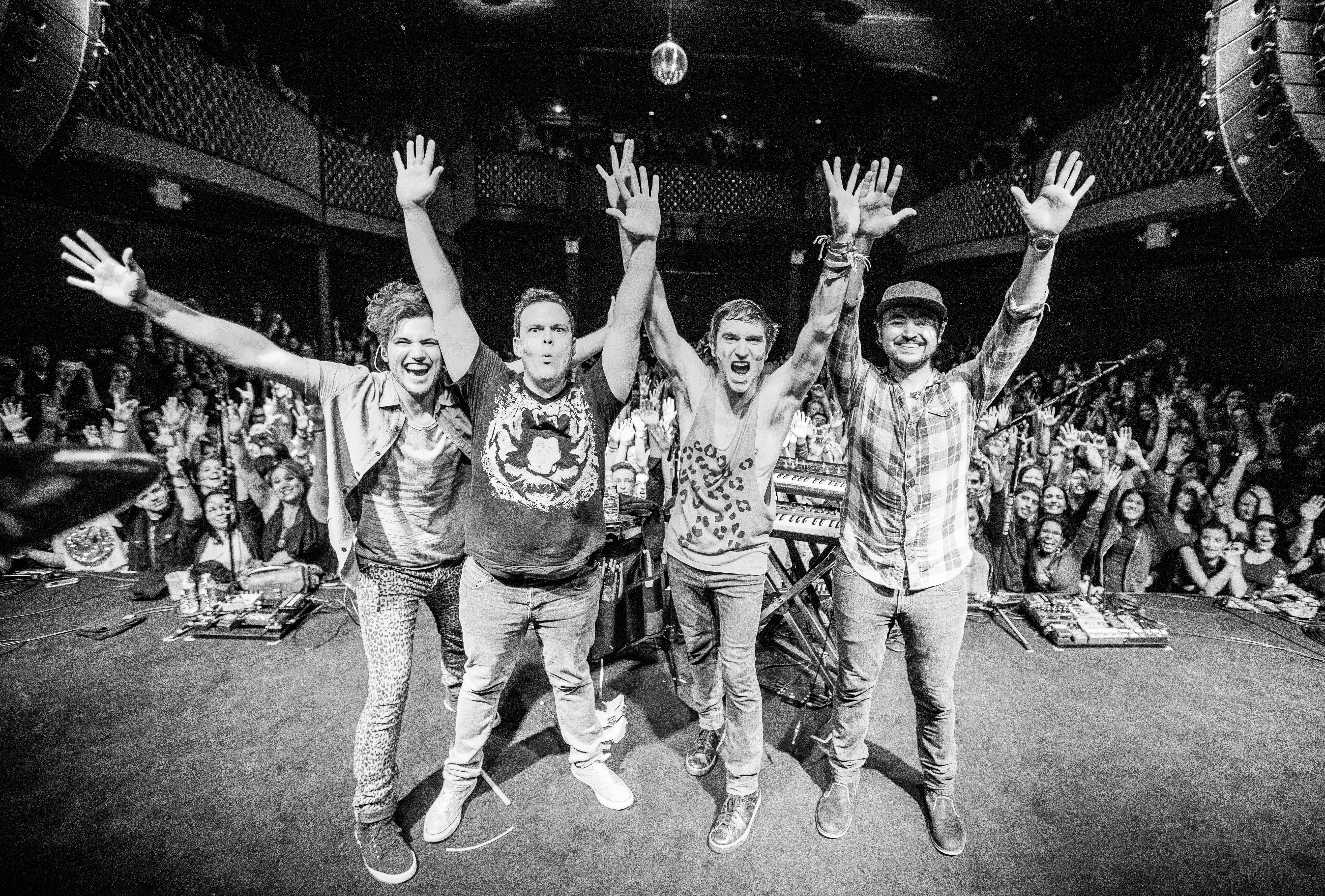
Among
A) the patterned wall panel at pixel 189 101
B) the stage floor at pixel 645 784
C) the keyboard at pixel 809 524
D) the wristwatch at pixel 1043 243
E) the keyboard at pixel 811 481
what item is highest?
the patterned wall panel at pixel 189 101

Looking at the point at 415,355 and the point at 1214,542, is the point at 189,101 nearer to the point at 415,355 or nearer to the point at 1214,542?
the point at 415,355

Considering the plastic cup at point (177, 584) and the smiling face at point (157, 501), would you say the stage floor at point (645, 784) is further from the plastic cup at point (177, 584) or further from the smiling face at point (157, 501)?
the smiling face at point (157, 501)

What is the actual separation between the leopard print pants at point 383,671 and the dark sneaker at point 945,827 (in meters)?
1.88

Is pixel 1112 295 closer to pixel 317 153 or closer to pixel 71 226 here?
pixel 317 153

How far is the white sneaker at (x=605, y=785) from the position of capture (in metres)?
2.25

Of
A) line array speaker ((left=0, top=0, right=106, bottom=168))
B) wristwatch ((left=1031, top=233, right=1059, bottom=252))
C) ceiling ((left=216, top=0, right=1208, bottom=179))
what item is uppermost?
ceiling ((left=216, top=0, right=1208, bottom=179))

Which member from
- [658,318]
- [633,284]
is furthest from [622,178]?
[658,318]

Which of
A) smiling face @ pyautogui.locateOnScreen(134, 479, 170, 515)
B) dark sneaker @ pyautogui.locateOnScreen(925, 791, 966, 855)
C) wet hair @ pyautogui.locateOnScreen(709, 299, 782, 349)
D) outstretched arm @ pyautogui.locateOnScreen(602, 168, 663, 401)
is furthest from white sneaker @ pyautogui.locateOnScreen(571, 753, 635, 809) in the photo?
smiling face @ pyautogui.locateOnScreen(134, 479, 170, 515)

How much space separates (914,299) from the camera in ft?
6.14

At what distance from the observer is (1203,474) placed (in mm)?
4945

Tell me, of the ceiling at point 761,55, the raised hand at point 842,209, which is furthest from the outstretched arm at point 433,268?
the ceiling at point 761,55

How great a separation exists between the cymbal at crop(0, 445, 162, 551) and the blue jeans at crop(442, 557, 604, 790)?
1176 millimetres

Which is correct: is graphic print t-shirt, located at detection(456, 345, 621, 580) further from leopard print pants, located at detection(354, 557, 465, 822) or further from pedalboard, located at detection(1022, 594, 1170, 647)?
pedalboard, located at detection(1022, 594, 1170, 647)

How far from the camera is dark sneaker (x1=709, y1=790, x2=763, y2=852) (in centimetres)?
206
